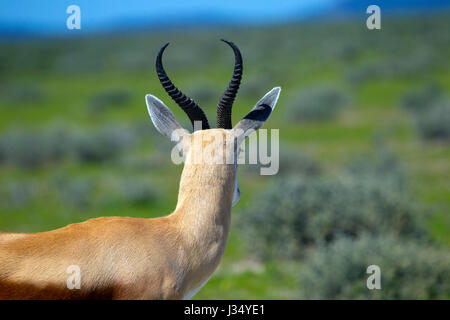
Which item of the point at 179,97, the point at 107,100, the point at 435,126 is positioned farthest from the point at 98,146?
the point at 179,97

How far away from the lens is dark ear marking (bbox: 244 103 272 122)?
401cm

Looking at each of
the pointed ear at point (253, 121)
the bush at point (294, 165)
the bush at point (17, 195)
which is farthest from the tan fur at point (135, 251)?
the bush at point (294, 165)

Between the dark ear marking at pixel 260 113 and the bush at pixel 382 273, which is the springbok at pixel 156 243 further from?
the bush at pixel 382 273

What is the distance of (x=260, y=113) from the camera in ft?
13.3

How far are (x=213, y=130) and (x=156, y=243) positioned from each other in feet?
3.19

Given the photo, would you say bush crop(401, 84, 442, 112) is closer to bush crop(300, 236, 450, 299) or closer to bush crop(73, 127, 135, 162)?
bush crop(73, 127, 135, 162)

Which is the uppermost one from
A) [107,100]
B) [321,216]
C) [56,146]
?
[107,100]

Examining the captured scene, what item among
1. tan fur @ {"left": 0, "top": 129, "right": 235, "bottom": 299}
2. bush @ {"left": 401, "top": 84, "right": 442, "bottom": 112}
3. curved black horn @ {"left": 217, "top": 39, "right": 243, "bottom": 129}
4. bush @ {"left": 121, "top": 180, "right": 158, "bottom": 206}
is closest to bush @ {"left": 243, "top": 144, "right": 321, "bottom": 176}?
bush @ {"left": 121, "top": 180, "right": 158, "bottom": 206}

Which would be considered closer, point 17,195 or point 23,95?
point 17,195

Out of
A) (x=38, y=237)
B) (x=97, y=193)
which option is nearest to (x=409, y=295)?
(x=38, y=237)

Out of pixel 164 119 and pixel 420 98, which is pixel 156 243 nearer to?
pixel 164 119

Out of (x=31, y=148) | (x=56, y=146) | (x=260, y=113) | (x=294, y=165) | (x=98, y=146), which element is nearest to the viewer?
Answer: (x=260, y=113)

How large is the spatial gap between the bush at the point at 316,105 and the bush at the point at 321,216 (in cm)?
1573

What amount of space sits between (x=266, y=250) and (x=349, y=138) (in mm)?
12015
